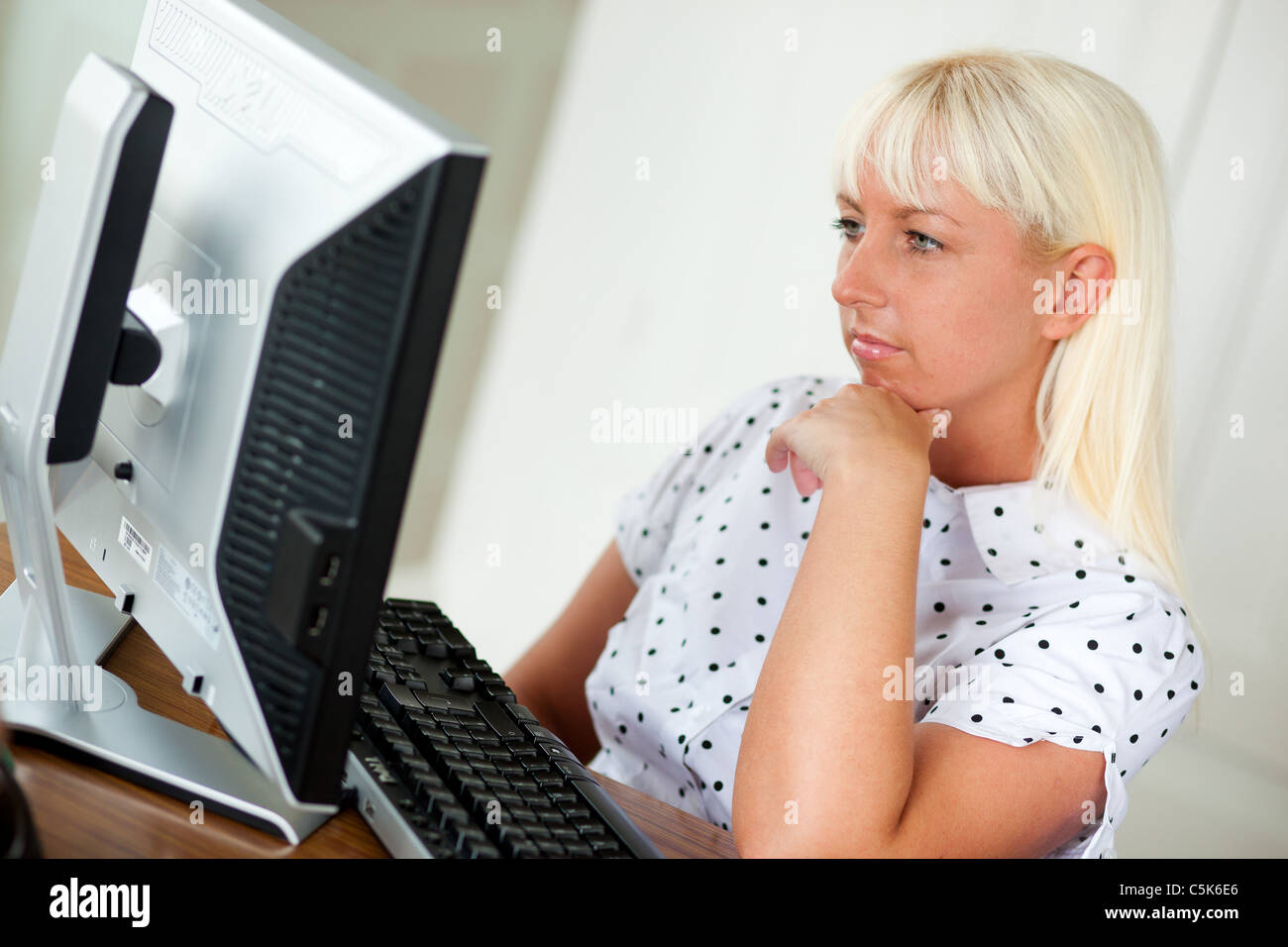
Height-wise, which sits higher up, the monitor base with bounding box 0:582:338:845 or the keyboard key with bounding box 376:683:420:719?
the keyboard key with bounding box 376:683:420:719

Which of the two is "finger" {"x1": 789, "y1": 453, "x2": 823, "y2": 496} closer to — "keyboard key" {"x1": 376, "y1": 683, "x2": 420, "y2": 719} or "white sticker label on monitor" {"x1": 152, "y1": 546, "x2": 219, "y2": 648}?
"keyboard key" {"x1": 376, "y1": 683, "x2": 420, "y2": 719}

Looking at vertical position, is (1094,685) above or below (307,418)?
below

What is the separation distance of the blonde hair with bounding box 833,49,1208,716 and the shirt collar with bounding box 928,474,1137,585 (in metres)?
0.02

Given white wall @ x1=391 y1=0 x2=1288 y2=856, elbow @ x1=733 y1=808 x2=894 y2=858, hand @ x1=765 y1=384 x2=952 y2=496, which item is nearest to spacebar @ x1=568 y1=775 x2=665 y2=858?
elbow @ x1=733 y1=808 x2=894 y2=858

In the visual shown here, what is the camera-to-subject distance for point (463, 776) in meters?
0.78

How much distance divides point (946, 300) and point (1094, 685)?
411 mm

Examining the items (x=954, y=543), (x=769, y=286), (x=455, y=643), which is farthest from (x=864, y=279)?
(x=769, y=286)

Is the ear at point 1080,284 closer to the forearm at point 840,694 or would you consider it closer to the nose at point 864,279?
the nose at point 864,279

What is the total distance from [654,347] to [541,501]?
1.72ft

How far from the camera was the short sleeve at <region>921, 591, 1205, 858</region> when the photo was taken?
993 millimetres

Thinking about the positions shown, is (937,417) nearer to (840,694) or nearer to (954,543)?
(954,543)

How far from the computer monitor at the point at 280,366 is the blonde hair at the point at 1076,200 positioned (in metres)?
0.69

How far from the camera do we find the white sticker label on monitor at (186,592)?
2.28 feet

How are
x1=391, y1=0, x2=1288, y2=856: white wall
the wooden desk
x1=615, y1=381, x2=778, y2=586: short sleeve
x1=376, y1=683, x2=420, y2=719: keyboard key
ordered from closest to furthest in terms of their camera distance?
the wooden desk
x1=376, y1=683, x2=420, y2=719: keyboard key
x1=615, y1=381, x2=778, y2=586: short sleeve
x1=391, y1=0, x2=1288, y2=856: white wall
